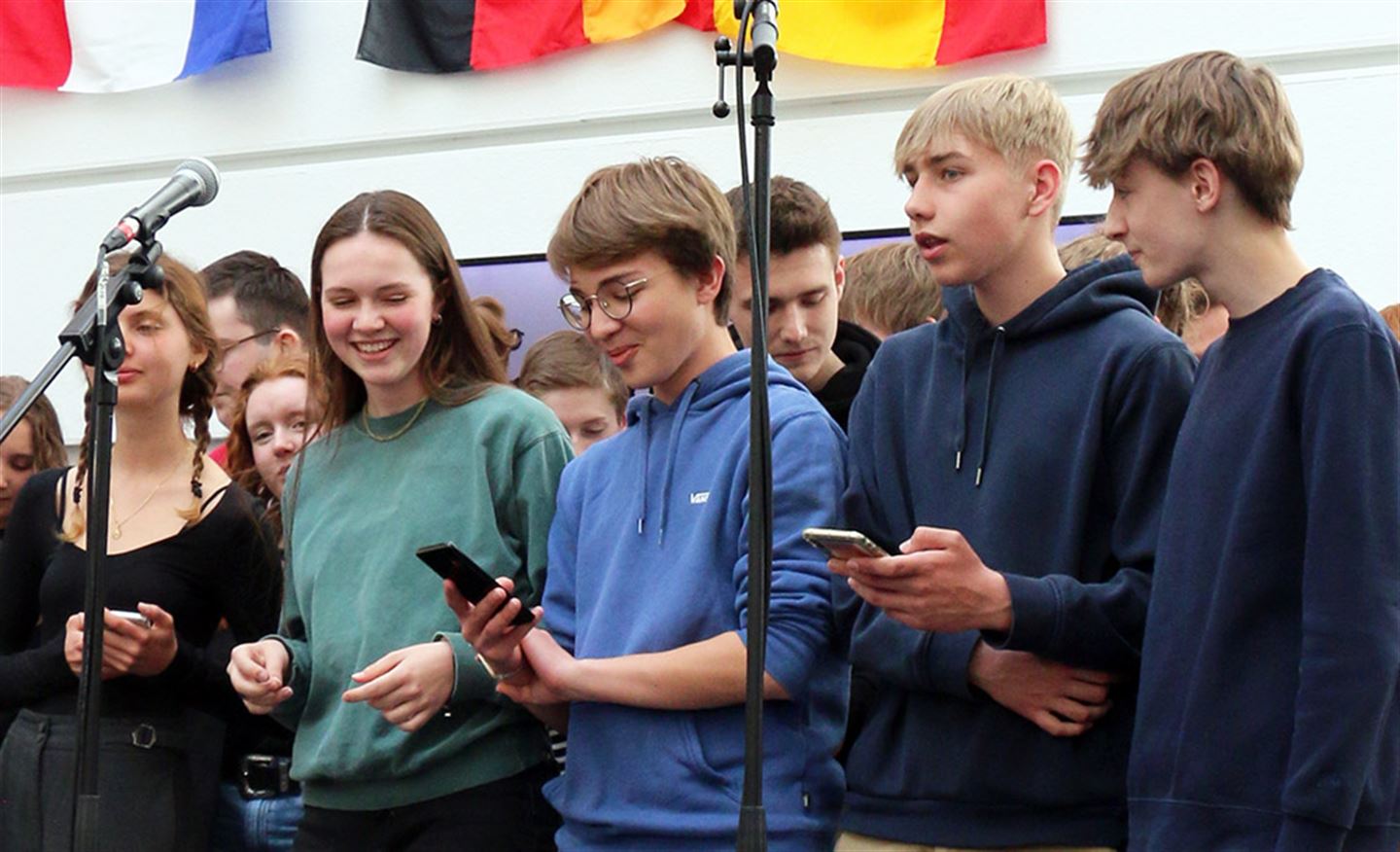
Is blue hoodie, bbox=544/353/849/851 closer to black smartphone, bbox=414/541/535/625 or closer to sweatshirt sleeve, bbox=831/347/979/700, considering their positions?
sweatshirt sleeve, bbox=831/347/979/700

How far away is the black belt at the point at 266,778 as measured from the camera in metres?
3.49

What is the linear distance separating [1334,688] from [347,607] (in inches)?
65.0

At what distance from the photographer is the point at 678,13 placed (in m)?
6.62

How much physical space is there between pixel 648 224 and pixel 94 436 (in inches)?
36.2

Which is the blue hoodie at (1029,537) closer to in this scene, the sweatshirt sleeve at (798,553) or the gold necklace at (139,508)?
the sweatshirt sleeve at (798,553)

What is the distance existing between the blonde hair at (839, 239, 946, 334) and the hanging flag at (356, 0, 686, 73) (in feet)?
9.72

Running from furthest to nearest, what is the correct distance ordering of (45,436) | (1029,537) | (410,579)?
1. (45,436)
2. (410,579)
3. (1029,537)

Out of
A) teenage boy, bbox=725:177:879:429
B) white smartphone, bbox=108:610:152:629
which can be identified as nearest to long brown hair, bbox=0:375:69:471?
Result: white smartphone, bbox=108:610:152:629

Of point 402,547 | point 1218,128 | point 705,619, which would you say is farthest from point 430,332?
point 1218,128

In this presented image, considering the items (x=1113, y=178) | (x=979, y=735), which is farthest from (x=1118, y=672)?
(x=1113, y=178)

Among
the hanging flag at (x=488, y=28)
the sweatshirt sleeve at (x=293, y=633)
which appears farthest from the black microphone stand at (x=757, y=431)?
the hanging flag at (x=488, y=28)

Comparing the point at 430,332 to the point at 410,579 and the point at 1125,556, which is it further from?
the point at 1125,556

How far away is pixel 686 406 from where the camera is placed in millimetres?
2848

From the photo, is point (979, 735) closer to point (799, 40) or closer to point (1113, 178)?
point (1113, 178)
